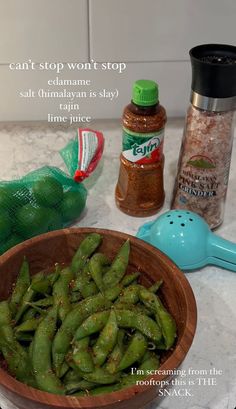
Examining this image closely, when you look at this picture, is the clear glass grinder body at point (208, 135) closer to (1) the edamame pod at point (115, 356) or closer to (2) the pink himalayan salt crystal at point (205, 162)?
(2) the pink himalayan salt crystal at point (205, 162)

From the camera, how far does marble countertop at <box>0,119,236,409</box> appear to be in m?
0.63

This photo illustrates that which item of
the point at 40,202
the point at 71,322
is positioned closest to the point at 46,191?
the point at 40,202

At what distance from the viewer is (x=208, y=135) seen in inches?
30.9

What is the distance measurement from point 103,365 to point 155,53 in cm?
64

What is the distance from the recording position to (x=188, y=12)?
0.97m

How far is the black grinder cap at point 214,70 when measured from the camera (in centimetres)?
71

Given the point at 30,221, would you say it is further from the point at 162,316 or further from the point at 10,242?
the point at 162,316

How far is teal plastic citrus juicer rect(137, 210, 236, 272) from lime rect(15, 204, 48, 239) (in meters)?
0.16

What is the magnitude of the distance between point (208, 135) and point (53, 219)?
259 millimetres

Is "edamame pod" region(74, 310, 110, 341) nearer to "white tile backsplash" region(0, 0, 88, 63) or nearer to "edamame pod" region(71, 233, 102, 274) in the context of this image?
"edamame pod" region(71, 233, 102, 274)

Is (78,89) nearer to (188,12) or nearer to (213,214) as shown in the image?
(188,12)

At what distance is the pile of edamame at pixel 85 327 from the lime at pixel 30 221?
0.35ft

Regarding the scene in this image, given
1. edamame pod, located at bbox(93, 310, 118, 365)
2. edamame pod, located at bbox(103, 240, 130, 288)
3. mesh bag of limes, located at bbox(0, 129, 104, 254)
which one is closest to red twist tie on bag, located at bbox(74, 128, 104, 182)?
mesh bag of limes, located at bbox(0, 129, 104, 254)

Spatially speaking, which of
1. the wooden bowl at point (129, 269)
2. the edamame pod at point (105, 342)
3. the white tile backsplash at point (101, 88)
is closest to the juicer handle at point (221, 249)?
the wooden bowl at point (129, 269)
